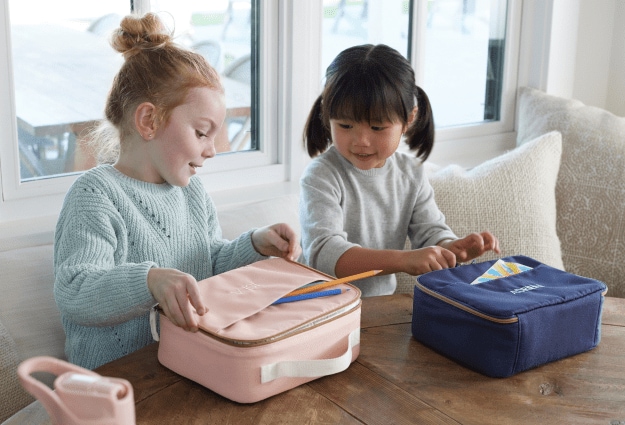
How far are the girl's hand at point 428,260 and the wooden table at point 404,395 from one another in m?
0.21

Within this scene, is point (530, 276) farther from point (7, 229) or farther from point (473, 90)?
point (473, 90)

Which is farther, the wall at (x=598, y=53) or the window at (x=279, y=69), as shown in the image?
the wall at (x=598, y=53)

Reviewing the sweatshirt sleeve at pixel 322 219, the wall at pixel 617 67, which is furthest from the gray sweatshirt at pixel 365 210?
the wall at pixel 617 67

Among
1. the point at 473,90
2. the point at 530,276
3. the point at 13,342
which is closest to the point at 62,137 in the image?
the point at 13,342

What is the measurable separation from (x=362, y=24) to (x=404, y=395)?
1.42m

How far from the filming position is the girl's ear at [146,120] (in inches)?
53.2

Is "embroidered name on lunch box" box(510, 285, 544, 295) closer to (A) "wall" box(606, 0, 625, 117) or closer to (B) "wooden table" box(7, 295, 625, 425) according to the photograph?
(B) "wooden table" box(7, 295, 625, 425)

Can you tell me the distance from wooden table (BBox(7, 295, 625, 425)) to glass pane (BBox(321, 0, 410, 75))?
119 centimetres

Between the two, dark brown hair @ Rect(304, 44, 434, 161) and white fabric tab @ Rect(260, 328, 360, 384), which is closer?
white fabric tab @ Rect(260, 328, 360, 384)

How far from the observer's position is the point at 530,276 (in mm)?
1297

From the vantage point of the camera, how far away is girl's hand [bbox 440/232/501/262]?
4.81 feet

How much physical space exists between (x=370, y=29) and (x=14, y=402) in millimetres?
1426

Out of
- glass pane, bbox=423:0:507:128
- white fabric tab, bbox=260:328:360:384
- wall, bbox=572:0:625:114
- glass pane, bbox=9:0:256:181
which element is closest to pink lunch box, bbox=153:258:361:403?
white fabric tab, bbox=260:328:360:384

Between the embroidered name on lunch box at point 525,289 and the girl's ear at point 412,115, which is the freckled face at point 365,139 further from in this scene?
the embroidered name on lunch box at point 525,289
